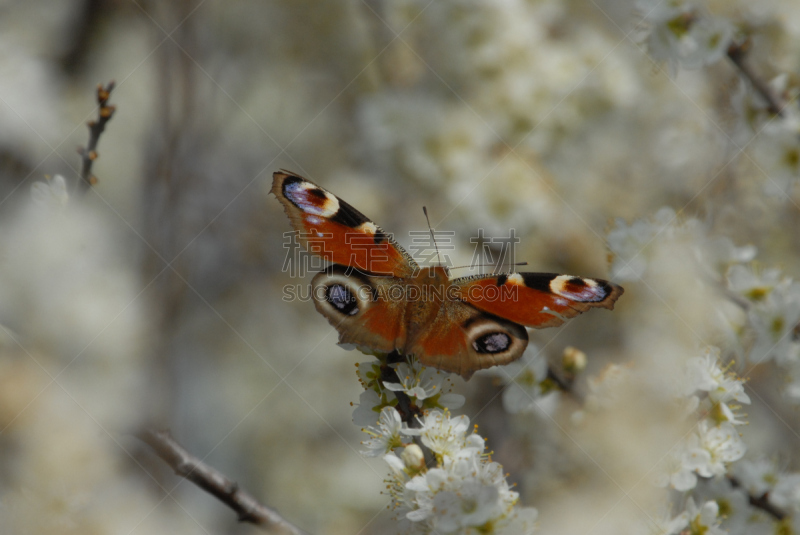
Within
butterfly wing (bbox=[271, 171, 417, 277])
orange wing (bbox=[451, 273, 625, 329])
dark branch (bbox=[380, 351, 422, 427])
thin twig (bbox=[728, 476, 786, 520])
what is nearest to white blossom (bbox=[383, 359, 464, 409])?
dark branch (bbox=[380, 351, 422, 427])

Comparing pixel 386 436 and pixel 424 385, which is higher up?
pixel 424 385

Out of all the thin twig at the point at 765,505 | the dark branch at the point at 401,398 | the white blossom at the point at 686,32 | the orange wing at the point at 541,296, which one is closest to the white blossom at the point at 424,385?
the dark branch at the point at 401,398

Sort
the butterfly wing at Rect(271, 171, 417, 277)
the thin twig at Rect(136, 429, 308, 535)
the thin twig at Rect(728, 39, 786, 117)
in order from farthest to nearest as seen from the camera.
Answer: the thin twig at Rect(728, 39, 786, 117) < the butterfly wing at Rect(271, 171, 417, 277) < the thin twig at Rect(136, 429, 308, 535)

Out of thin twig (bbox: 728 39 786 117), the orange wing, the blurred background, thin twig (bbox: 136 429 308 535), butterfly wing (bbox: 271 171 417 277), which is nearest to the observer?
thin twig (bbox: 136 429 308 535)

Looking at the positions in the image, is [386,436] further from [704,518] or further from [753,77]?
[753,77]

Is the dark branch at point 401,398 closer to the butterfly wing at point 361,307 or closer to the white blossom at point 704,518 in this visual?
the butterfly wing at point 361,307

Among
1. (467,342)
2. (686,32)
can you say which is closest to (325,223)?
(467,342)

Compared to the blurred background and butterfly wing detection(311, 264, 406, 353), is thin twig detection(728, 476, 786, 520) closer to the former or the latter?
the blurred background
